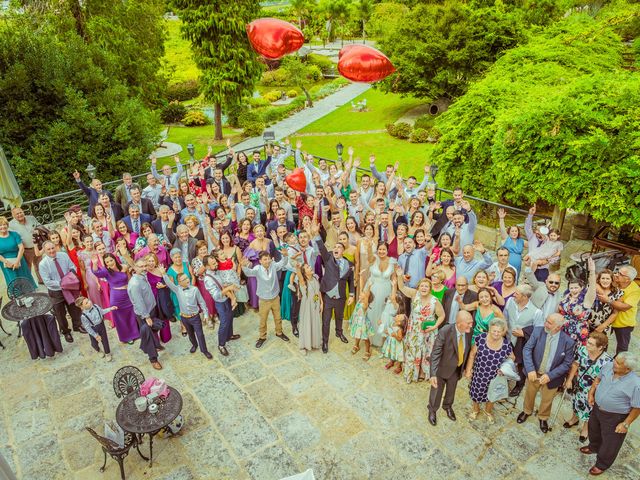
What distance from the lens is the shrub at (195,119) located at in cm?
3366

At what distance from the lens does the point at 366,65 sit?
7.45 meters

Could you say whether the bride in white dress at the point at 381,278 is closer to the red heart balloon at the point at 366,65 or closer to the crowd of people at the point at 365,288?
the crowd of people at the point at 365,288

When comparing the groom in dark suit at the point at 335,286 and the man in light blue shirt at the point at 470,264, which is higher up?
the man in light blue shirt at the point at 470,264

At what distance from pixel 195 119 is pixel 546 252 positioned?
98.8 ft

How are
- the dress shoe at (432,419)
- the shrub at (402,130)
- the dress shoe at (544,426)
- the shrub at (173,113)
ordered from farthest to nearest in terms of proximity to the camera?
the shrub at (173,113) → the shrub at (402,130) → the dress shoe at (432,419) → the dress shoe at (544,426)

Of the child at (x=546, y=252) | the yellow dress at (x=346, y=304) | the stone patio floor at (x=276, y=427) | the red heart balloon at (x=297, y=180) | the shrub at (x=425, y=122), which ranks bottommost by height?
the shrub at (x=425, y=122)

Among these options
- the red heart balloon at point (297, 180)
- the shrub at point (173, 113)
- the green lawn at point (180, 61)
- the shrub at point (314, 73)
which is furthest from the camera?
the shrub at point (314, 73)

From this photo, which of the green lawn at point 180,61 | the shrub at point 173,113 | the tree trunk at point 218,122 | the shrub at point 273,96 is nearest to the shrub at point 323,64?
the shrub at point 273,96

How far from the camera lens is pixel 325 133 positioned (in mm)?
29703

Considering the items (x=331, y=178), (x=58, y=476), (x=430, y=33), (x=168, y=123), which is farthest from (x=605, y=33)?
(x=168, y=123)

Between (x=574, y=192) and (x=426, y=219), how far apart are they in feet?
11.5

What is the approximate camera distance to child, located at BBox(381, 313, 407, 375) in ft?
22.7

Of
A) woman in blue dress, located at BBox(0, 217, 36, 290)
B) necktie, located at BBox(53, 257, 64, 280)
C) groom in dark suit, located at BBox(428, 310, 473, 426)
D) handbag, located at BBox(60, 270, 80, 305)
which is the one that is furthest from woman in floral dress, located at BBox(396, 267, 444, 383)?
woman in blue dress, located at BBox(0, 217, 36, 290)

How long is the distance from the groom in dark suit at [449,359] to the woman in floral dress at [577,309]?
141cm
